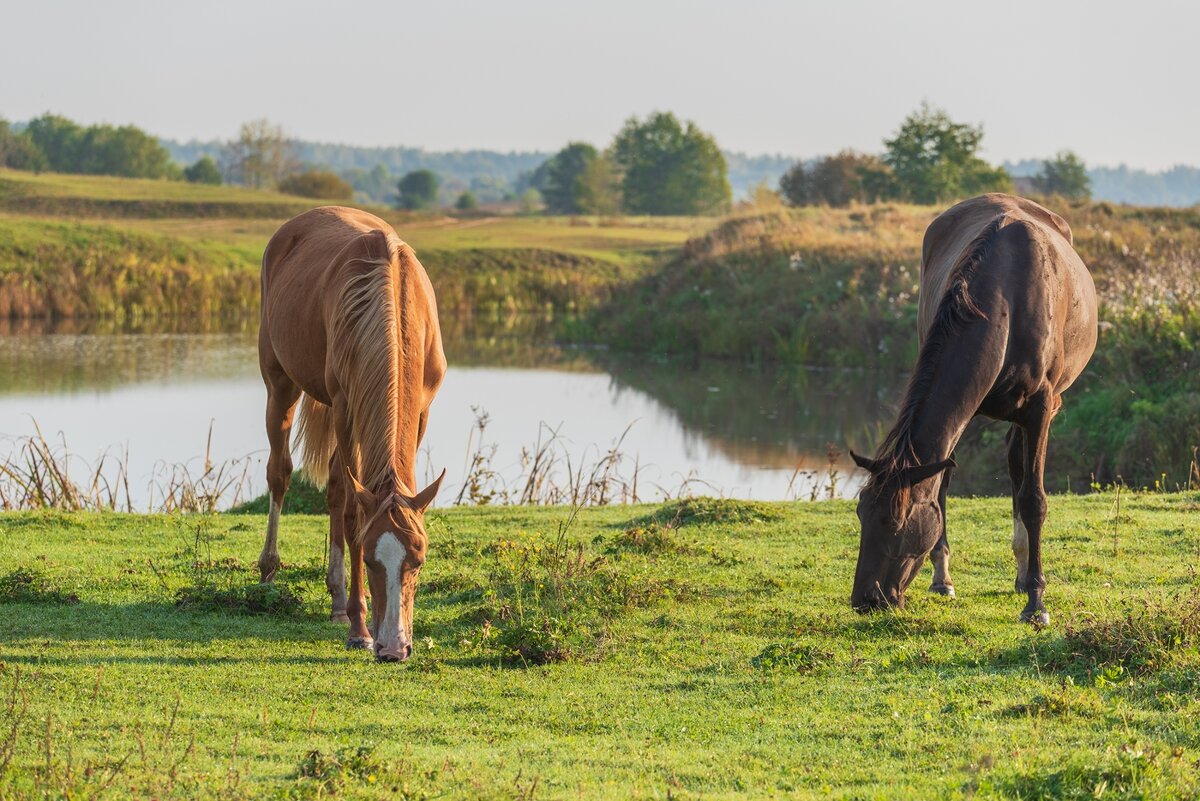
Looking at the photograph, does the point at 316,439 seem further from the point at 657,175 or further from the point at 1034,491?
the point at 657,175

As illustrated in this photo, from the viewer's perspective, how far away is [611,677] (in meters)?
5.73

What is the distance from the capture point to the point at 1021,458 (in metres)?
7.18

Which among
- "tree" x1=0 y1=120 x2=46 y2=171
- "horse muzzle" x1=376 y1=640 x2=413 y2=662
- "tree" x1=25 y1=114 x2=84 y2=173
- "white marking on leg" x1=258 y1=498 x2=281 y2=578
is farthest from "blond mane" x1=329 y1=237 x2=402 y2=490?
"tree" x1=25 y1=114 x2=84 y2=173

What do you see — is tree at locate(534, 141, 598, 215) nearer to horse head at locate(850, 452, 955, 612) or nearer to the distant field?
the distant field

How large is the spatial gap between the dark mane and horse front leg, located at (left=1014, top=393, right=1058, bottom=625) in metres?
0.79

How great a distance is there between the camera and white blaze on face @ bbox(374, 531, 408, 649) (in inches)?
214

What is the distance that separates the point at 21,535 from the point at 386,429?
4.23 m

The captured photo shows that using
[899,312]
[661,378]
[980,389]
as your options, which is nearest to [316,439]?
[980,389]

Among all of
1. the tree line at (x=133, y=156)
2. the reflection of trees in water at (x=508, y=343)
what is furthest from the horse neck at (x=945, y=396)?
the tree line at (x=133, y=156)

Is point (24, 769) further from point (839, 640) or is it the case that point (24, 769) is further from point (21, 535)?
point (21, 535)

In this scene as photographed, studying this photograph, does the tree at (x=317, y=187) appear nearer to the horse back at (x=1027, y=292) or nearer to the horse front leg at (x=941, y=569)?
the horse back at (x=1027, y=292)

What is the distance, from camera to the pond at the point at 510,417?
13.7 m

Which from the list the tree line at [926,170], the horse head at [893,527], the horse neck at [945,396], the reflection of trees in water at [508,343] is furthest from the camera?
the tree line at [926,170]

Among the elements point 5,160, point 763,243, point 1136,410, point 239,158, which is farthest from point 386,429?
point 239,158
